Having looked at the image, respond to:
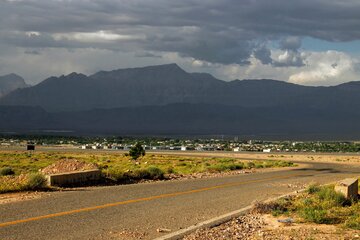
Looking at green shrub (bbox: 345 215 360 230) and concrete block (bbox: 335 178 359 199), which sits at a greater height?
concrete block (bbox: 335 178 359 199)

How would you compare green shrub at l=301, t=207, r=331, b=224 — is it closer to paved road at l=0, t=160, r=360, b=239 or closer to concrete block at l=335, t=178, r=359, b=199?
paved road at l=0, t=160, r=360, b=239

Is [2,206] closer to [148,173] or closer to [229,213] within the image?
[229,213]

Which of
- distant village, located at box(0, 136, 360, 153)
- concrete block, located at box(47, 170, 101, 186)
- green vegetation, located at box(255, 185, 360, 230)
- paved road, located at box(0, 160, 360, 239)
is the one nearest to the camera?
paved road, located at box(0, 160, 360, 239)

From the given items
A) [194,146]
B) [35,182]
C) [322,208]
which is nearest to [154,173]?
[35,182]

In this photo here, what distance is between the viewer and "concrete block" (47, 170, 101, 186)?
21.3 m

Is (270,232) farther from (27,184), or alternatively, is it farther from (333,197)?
(27,184)

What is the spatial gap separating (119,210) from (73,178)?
7.19 meters

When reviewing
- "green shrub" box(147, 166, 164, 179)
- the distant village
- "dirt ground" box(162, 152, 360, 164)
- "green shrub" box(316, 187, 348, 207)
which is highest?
"green shrub" box(316, 187, 348, 207)

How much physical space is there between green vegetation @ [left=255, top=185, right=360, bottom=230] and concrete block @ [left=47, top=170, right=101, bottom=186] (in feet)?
26.5

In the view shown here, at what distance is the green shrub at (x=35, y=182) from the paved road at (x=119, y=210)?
130cm

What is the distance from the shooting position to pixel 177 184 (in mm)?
24125

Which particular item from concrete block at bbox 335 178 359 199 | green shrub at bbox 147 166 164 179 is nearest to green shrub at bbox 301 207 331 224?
concrete block at bbox 335 178 359 199

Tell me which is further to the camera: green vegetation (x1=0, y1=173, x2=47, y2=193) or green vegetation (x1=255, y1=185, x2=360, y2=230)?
green vegetation (x1=0, y1=173, x2=47, y2=193)

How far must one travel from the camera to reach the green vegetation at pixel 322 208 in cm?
1440
